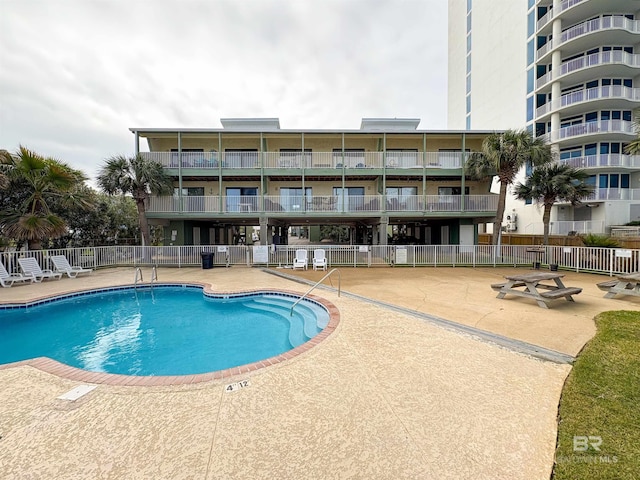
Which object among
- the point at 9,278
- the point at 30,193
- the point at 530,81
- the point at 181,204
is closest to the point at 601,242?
the point at 530,81

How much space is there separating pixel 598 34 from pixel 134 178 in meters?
34.5

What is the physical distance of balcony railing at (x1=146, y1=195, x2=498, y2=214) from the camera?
1742 centimetres

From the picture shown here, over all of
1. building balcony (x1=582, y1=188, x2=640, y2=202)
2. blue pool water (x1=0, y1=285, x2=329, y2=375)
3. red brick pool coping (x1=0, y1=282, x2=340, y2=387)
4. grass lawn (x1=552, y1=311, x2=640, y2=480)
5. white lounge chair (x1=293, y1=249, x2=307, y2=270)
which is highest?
building balcony (x1=582, y1=188, x2=640, y2=202)

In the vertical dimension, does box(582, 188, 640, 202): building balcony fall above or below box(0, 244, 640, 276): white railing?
above

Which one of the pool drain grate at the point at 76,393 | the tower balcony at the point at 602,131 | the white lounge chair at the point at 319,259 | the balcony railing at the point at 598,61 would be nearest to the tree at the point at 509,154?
the tower balcony at the point at 602,131

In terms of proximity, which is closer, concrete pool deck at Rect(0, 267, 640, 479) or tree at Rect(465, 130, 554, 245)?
concrete pool deck at Rect(0, 267, 640, 479)

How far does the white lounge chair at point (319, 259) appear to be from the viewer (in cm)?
1361

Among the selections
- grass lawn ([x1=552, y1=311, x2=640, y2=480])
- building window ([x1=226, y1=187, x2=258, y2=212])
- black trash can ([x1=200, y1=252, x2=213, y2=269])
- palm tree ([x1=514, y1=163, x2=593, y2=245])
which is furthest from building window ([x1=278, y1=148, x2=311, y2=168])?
grass lawn ([x1=552, y1=311, x2=640, y2=480])

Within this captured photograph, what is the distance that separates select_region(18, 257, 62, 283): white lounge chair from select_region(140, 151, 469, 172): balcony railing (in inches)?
342

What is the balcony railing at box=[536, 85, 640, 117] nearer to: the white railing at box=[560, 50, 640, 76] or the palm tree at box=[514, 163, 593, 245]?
the white railing at box=[560, 50, 640, 76]

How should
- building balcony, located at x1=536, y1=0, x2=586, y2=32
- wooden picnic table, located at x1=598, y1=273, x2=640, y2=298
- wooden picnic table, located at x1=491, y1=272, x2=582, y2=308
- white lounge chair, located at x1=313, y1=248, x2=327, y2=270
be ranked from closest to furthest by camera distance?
wooden picnic table, located at x1=491, y1=272, x2=582, y2=308 → wooden picnic table, located at x1=598, y1=273, x2=640, y2=298 → white lounge chair, located at x1=313, y1=248, x2=327, y2=270 → building balcony, located at x1=536, y1=0, x2=586, y2=32

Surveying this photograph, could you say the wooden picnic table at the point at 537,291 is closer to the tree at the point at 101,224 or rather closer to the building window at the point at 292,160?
the building window at the point at 292,160

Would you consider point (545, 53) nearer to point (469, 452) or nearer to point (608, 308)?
point (608, 308)

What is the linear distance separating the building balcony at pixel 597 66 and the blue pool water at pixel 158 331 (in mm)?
29003
